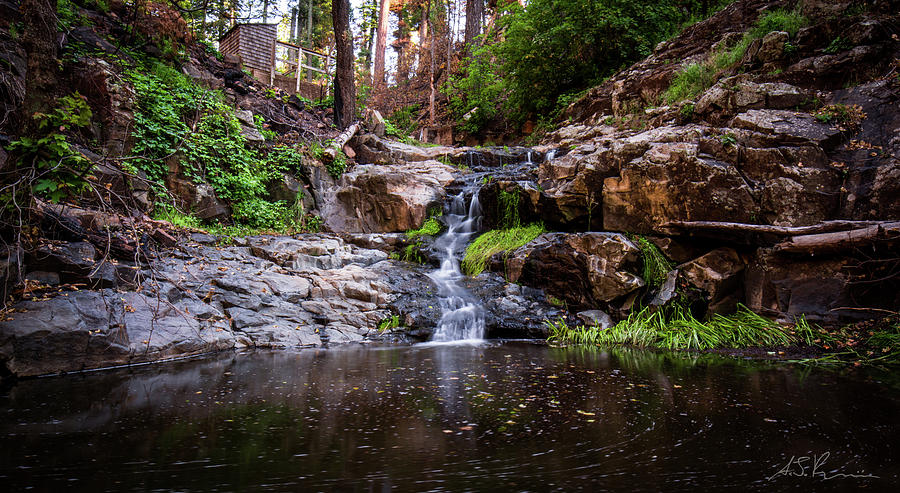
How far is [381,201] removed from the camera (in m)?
11.0

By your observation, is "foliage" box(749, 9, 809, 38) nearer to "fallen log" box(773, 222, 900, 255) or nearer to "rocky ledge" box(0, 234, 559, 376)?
"fallen log" box(773, 222, 900, 255)

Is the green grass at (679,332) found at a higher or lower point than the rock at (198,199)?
lower

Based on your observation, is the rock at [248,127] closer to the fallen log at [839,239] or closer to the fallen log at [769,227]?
Result: the fallen log at [769,227]

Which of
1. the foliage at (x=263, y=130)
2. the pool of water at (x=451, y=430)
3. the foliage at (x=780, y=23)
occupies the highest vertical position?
the foliage at (x=780, y=23)

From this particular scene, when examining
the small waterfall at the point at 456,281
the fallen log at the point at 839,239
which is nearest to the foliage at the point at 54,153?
the small waterfall at the point at 456,281

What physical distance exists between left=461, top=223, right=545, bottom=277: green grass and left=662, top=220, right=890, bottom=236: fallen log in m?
2.63

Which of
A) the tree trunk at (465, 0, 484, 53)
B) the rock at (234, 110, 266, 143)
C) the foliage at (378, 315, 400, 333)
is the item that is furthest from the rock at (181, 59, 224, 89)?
the tree trunk at (465, 0, 484, 53)

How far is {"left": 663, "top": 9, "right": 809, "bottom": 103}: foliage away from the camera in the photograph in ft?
28.9

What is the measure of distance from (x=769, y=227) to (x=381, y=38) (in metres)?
20.7

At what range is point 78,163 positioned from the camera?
394 cm

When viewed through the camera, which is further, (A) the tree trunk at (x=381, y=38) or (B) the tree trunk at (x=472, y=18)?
(A) the tree trunk at (x=381, y=38)

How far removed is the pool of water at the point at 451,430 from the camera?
1.98m

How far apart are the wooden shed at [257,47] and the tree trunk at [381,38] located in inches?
214

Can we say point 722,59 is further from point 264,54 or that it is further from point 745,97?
point 264,54
